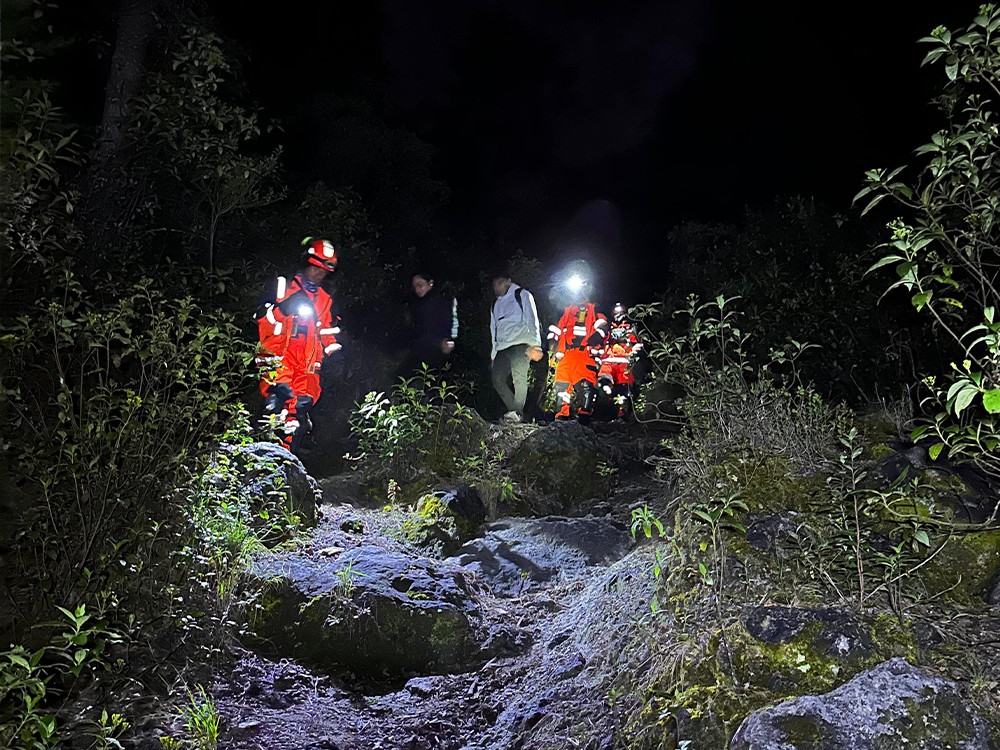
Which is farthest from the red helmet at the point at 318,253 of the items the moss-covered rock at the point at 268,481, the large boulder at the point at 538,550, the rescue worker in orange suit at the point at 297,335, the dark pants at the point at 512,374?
the large boulder at the point at 538,550

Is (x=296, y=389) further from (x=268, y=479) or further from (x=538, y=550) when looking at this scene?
(x=538, y=550)

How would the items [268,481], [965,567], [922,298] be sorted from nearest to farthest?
[922,298] → [965,567] → [268,481]

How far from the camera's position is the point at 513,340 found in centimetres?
932

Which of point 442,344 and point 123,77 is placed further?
point 442,344

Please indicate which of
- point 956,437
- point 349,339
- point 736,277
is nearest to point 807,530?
point 956,437

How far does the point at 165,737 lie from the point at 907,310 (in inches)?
298

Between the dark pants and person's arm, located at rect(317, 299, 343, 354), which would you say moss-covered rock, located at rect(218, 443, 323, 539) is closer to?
person's arm, located at rect(317, 299, 343, 354)

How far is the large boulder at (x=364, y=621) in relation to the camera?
152 inches

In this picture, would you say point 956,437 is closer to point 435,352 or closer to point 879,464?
point 879,464

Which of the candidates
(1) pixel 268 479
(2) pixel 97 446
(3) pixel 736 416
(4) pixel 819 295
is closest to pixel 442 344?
(4) pixel 819 295

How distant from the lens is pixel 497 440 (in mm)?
8227

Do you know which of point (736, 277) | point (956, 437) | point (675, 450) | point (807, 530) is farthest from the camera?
point (736, 277)

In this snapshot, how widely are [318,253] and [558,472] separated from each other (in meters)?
3.71

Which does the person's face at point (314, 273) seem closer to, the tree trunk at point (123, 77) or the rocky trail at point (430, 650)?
the tree trunk at point (123, 77)
